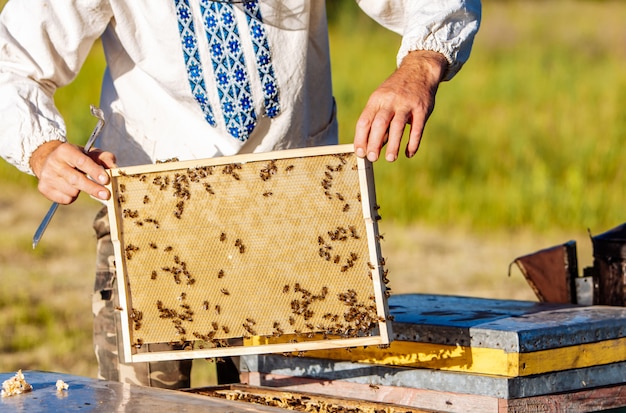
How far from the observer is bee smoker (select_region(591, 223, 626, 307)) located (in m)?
3.31

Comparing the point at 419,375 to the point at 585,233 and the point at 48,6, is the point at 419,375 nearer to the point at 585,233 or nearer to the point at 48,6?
the point at 48,6

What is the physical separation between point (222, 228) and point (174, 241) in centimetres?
13

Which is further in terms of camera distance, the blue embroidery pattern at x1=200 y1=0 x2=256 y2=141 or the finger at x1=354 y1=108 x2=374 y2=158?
the blue embroidery pattern at x1=200 y1=0 x2=256 y2=141

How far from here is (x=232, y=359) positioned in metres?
3.50

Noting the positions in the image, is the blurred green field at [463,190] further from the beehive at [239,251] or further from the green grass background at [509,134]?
the beehive at [239,251]

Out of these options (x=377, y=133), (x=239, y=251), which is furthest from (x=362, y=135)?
(x=239, y=251)

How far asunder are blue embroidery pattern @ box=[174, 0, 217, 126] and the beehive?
51 cm

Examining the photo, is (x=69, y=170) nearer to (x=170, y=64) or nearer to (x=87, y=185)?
(x=87, y=185)

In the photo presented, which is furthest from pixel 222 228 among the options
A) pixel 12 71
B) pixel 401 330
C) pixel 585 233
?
pixel 585 233

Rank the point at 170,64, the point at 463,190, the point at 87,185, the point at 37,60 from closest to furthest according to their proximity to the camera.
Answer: the point at 87,185, the point at 37,60, the point at 170,64, the point at 463,190

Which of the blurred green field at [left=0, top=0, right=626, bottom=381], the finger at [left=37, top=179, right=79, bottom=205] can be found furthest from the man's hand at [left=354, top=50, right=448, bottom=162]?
the blurred green field at [left=0, top=0, right=626, bottom=381]

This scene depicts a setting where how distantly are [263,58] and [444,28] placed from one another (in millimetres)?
594

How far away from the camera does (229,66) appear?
298 centimetres

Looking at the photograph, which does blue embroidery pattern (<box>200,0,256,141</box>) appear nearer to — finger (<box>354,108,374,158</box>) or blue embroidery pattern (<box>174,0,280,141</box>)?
blue embroidery pattern (<box>174,0,280,141</box>)
